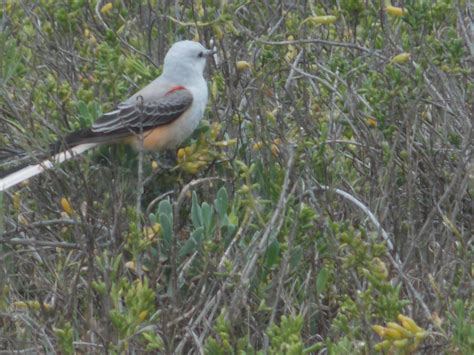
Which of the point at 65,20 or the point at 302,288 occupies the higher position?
the point at 65,20

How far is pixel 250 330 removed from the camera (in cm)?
469

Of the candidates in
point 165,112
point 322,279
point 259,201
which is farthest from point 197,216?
point 165,112

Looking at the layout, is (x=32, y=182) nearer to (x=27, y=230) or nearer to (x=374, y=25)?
(x=27, y=230)

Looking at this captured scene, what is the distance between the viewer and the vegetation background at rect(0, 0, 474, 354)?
4.25m

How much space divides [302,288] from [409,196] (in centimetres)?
57

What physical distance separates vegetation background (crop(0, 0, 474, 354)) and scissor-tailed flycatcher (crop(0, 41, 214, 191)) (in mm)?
84

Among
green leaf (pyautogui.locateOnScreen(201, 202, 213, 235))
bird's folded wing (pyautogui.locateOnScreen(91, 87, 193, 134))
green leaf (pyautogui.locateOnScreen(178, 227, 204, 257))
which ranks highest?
green leaf (pyautogui.locateOnScreen(201, 202, 213, 235))

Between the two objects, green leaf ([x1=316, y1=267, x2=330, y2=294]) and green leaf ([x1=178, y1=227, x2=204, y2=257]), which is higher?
green leaf ([x1=178, y1=227, x2=204, y2=257])

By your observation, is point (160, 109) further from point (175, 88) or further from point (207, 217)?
point (207, 217)

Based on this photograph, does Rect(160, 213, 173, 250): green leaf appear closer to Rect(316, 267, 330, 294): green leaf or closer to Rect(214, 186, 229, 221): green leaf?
Rect(214, 186, 229, 221): green leaf

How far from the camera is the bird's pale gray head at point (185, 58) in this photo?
6398 mm

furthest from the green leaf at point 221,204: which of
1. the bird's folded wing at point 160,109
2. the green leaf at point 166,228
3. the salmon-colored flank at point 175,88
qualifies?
the salmon-colored flank at point 175,88

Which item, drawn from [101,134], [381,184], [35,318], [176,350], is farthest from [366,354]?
[101,134]

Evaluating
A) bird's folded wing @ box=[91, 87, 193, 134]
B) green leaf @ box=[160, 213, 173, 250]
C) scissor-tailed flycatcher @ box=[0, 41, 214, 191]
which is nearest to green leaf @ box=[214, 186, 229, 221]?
green leaf @ box=[160, 213, 173, 250]
